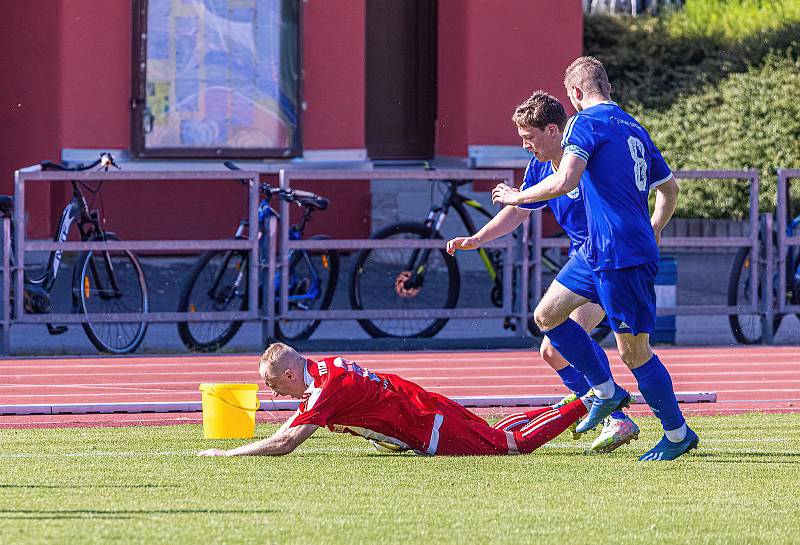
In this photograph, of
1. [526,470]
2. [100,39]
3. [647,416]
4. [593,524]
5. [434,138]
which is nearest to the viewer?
[593,524]

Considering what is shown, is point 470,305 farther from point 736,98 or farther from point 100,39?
point 736,98

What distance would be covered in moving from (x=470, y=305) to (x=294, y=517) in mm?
8450

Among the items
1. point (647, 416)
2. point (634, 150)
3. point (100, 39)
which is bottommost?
point (647, 416)

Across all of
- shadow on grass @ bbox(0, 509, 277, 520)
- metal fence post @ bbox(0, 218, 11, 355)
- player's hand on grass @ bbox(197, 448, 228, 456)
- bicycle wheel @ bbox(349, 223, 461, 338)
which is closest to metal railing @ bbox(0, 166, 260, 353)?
metal fence post @ bbox(0, 218, 11, 355)

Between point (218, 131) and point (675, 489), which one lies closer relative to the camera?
point (675, 489)

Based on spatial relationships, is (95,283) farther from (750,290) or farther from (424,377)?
(750,290)

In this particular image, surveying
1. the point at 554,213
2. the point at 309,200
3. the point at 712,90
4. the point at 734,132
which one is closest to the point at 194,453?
the point at 554,213

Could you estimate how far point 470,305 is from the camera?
48.3 ft

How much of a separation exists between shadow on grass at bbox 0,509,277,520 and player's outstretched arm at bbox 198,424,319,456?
1.30 meters

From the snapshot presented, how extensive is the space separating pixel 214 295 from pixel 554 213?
17.8 feet

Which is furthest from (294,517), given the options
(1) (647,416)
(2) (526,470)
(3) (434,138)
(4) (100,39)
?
(3) (434,138)

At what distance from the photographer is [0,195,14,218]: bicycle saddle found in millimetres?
13164

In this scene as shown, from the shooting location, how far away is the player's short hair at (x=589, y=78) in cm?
802

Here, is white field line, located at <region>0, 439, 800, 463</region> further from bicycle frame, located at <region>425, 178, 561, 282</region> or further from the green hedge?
the green hedge
